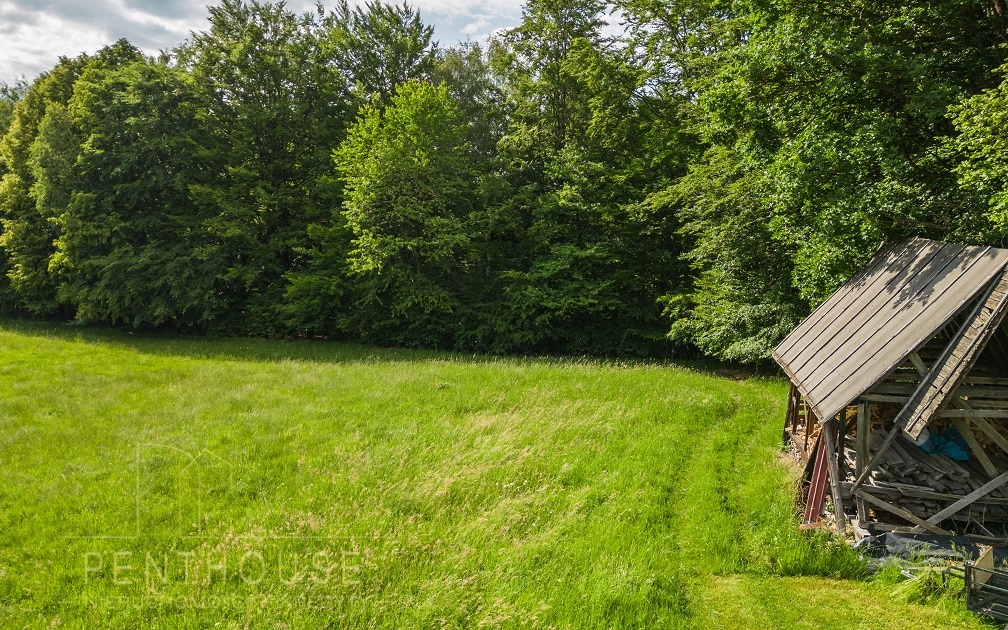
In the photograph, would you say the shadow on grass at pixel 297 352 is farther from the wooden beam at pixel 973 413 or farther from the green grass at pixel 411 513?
the wooden beam at pixel 973 413

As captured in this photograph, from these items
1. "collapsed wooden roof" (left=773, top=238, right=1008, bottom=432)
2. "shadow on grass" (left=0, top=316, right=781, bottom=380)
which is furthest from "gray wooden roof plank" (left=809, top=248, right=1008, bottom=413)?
"shadow on grass" (left=0, top=316, right=781, bottom=380)

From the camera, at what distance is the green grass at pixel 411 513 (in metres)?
6.29

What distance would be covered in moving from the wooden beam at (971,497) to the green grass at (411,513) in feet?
4.17

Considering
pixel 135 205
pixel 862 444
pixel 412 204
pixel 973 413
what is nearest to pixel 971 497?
pixel 973 413

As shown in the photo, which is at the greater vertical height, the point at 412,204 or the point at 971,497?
the point at 412,204

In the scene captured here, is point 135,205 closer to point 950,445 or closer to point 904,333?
point 904,333

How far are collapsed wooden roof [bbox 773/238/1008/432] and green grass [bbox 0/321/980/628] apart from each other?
222 centimetres

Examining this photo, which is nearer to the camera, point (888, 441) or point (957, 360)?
point (957, 360)

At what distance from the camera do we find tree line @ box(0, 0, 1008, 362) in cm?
2036

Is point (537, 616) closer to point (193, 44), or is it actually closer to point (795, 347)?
point (795, 347)

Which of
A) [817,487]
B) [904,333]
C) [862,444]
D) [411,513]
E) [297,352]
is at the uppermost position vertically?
[904,333]

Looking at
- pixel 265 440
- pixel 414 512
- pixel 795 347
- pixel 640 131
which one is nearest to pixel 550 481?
pixel 414 512

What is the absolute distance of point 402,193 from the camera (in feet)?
76.6

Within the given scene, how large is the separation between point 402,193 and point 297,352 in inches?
328
